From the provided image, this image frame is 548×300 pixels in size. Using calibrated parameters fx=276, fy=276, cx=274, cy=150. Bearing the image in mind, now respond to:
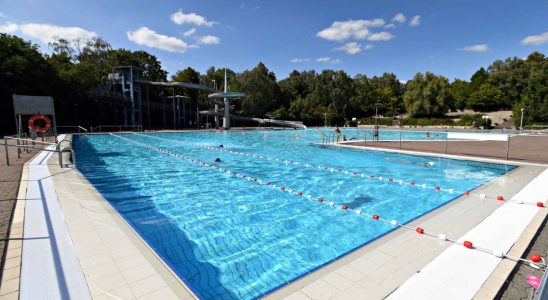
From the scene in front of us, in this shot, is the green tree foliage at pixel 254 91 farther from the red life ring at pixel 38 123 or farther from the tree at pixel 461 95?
the tree at pixel 461 95

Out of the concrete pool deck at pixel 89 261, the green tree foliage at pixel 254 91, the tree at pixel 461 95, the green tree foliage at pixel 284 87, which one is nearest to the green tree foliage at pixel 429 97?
the green tree foliage at pixel 284 87

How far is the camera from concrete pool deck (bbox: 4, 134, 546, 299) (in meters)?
2.59

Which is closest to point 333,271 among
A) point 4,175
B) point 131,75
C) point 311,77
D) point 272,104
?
A: point 4,175

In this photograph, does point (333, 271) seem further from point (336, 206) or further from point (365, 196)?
point (365, 196)

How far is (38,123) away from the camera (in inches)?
512

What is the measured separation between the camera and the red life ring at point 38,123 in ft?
41.2

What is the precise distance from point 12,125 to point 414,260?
3337 cm

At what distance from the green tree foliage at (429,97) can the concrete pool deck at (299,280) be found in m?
49.0

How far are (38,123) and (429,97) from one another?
5197 cm

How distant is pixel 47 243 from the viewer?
11.0ft

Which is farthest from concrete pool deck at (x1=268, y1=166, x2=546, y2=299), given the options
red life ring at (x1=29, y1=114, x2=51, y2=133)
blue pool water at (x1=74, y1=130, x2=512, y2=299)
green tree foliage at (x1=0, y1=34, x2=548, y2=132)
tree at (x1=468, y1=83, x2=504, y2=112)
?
tree at (x1=468, y1=83, x2=504, y2=112)

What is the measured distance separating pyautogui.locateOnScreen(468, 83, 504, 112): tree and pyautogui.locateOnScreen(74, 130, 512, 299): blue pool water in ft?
169

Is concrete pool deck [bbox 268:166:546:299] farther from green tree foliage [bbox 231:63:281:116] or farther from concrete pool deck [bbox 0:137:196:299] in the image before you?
green tree foliage [bbox 231:63:281:116]

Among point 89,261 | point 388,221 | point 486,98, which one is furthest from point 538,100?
point 89,261
